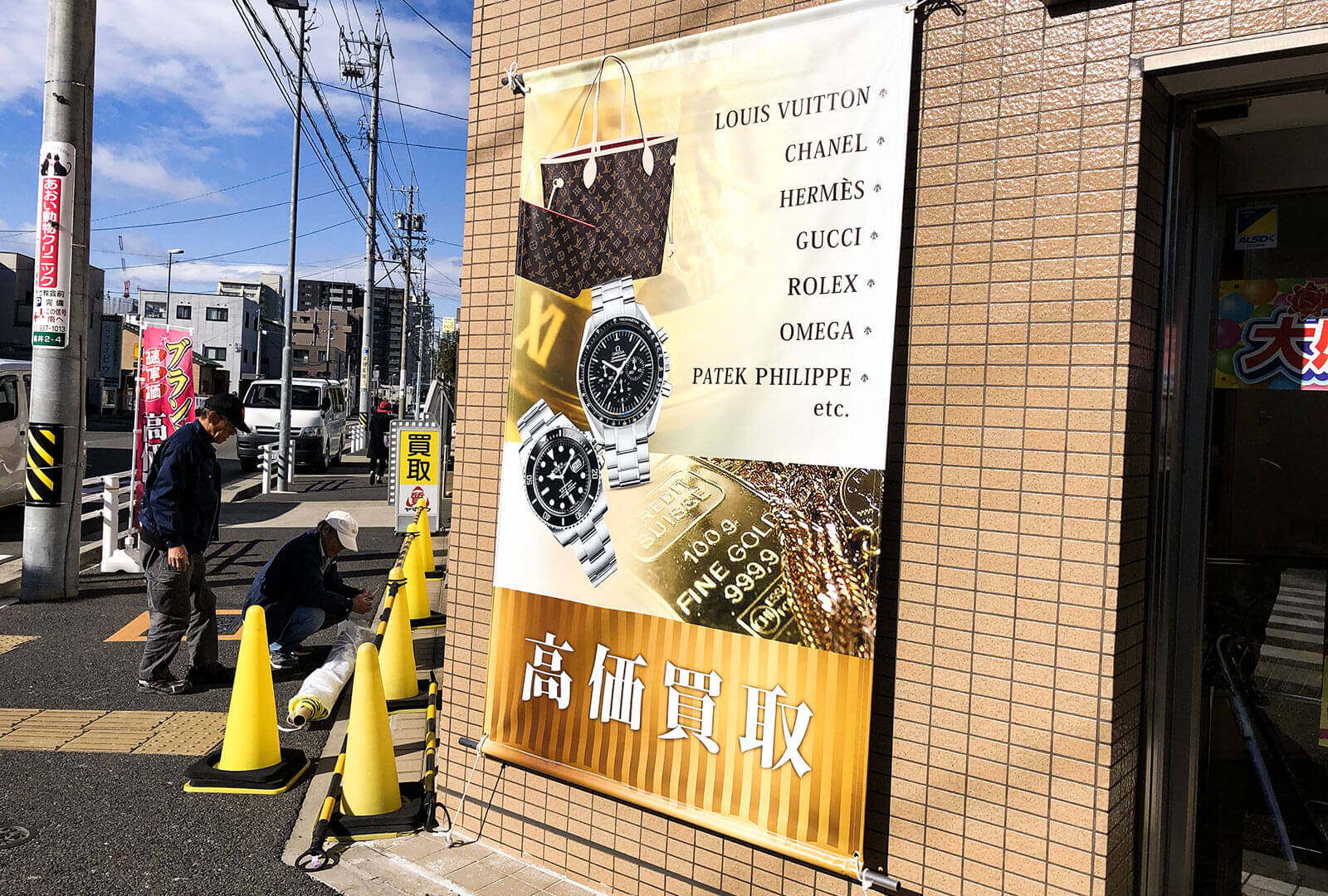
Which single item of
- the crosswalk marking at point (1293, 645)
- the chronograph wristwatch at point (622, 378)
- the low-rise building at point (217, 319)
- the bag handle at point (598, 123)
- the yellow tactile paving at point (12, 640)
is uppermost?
the low-rise building at point (217, 319)

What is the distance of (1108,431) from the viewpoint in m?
2.73

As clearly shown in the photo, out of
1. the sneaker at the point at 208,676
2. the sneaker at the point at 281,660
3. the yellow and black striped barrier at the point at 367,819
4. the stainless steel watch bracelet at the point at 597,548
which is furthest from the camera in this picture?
→ the sneaker at the point at 281,660

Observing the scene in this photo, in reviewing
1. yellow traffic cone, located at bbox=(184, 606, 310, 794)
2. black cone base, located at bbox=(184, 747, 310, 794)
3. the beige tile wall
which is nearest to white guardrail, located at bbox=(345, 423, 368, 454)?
yellow traffic cone, located at bbox=(184, 606, 310, 794)

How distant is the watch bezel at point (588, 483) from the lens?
3859 millimetres

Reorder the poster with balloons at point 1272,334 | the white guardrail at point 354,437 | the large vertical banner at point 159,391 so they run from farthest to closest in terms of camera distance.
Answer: the white guardrail at point 354,437 → the large vertical banner at point 159,391 → the poster with balloons at point 1272,334

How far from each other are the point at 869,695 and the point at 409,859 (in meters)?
2.30

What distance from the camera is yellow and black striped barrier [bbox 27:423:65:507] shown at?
893cm

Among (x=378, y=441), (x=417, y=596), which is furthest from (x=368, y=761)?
(x=378, y=441)

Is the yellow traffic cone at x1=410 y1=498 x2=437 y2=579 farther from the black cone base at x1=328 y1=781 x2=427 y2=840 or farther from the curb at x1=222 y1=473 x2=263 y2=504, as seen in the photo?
the curb at x1=222 y1=473 x2=263 y2=504

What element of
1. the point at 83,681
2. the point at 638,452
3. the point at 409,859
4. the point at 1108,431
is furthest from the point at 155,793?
the point at 1108,431

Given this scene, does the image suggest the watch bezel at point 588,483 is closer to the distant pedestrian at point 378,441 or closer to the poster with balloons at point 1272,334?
the poster with balloons at point 1272,334

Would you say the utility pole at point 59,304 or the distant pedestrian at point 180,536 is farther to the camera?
the utility pole at point 59,304

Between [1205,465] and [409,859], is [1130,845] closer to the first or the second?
[1205,465]

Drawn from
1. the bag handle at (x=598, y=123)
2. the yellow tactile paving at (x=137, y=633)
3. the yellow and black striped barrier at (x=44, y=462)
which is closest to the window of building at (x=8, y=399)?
the yellow and black striped barrier at (x=44, y=462)
